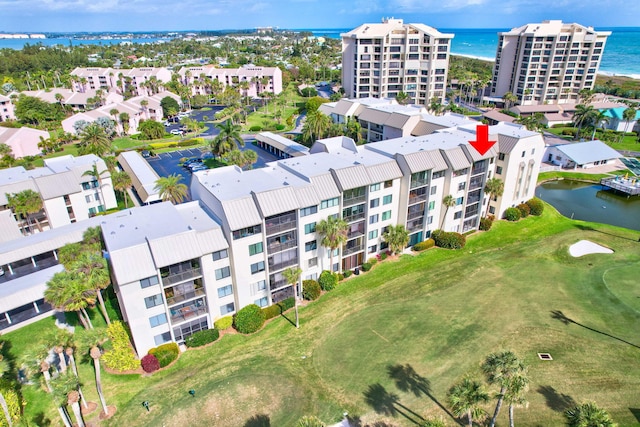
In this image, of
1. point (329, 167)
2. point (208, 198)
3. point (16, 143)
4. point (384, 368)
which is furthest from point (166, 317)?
point (16, 143)

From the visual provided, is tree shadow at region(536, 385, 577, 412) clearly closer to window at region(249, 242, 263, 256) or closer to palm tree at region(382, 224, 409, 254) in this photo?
palm tree at region(382, 224, 409, 254)

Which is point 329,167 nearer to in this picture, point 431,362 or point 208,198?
point 208,198

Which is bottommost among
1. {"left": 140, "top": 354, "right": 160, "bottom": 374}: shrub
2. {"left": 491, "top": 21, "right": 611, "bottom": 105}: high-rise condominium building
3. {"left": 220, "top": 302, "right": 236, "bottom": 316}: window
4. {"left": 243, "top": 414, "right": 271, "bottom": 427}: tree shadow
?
{"left": 243, "top": 414, "right": 271, "bottom": 427}: tree shadow

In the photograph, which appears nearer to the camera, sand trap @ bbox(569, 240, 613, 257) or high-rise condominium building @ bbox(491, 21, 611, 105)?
sand trap @ bbox(569, 240, 613, 257)

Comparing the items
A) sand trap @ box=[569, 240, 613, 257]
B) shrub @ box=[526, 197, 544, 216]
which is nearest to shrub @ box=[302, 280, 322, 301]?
sand trap @ box=[569, 240, 613, 257]

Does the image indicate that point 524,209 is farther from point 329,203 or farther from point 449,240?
point 329,203
